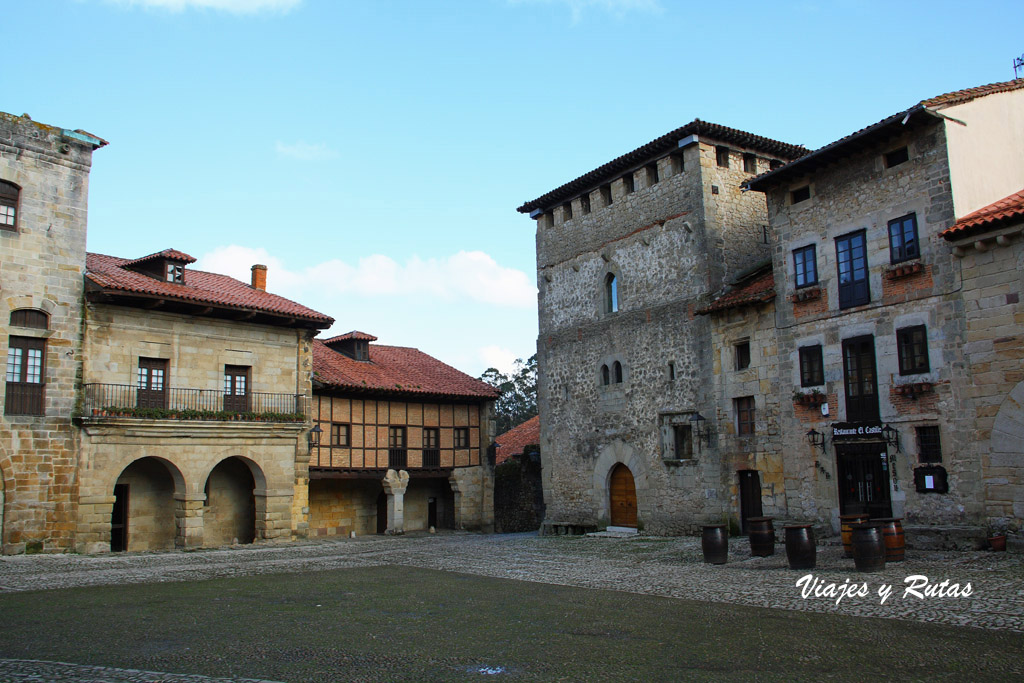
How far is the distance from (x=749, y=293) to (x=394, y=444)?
14718 mm

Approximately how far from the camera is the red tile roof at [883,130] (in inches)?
637

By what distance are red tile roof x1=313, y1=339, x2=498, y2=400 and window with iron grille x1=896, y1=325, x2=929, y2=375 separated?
17459 millimetres

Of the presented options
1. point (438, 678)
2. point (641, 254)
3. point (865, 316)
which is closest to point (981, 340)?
point (865, 316)

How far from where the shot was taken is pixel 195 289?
79.5 ft

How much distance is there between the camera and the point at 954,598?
1063 cm

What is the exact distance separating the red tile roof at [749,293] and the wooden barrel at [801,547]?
7.58m

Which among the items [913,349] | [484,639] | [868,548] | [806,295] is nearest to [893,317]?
[913,349]

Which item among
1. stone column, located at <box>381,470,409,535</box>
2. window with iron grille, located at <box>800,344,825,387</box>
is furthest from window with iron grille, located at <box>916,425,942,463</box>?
stone column, located at <box>381,470,409,535</box>

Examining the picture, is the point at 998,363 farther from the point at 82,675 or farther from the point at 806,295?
the point at 82,675

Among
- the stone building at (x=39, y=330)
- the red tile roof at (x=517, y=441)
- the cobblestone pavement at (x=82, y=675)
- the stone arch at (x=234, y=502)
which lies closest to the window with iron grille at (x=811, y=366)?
the cobblestone pavement at (x=82, y=675)

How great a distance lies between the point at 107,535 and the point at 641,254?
16753 mm

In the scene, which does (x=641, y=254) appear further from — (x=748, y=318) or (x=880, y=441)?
(x=880, y=441)

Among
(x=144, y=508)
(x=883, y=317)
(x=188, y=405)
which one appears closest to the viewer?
(x=883, y=317)

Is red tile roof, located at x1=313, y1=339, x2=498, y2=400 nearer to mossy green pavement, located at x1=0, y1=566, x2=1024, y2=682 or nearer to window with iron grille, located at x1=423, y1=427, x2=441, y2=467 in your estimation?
window with iron grille, located at x1=423, y1=427, x2=441, y2=467
